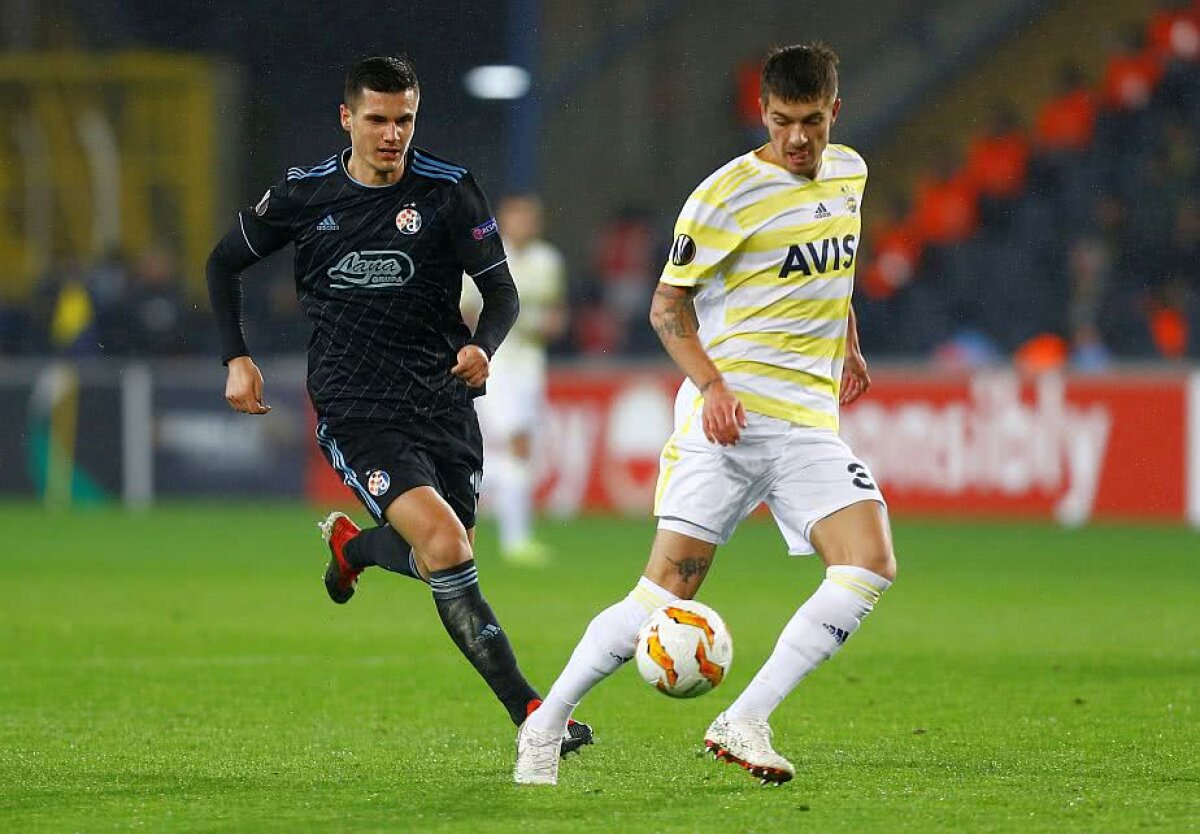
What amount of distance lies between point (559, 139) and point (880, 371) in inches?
312

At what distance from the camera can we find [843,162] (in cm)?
614

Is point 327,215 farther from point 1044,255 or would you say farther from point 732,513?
point 1044,255

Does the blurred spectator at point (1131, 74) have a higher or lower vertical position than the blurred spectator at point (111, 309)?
higher

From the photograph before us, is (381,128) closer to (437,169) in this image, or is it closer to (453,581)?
(437,169)

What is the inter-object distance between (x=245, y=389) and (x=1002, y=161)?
53.7 feet

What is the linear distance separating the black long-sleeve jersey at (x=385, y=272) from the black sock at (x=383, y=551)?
52cm

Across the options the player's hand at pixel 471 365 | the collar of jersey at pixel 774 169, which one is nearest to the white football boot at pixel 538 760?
the player's hand at pixel 471 365

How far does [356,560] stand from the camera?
7453 mm

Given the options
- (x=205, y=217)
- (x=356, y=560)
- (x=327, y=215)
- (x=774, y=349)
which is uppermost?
(x=205, y=217)

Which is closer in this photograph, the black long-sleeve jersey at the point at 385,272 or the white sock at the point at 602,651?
the white sock at the point at 602,651

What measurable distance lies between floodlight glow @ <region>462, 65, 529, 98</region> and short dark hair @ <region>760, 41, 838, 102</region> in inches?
683

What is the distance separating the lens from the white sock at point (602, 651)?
5855 mm

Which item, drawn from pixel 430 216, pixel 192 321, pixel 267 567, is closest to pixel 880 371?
pixel 267 567

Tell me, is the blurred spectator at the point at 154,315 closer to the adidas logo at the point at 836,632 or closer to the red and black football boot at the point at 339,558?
the red and black football boot at the point at 339,558
